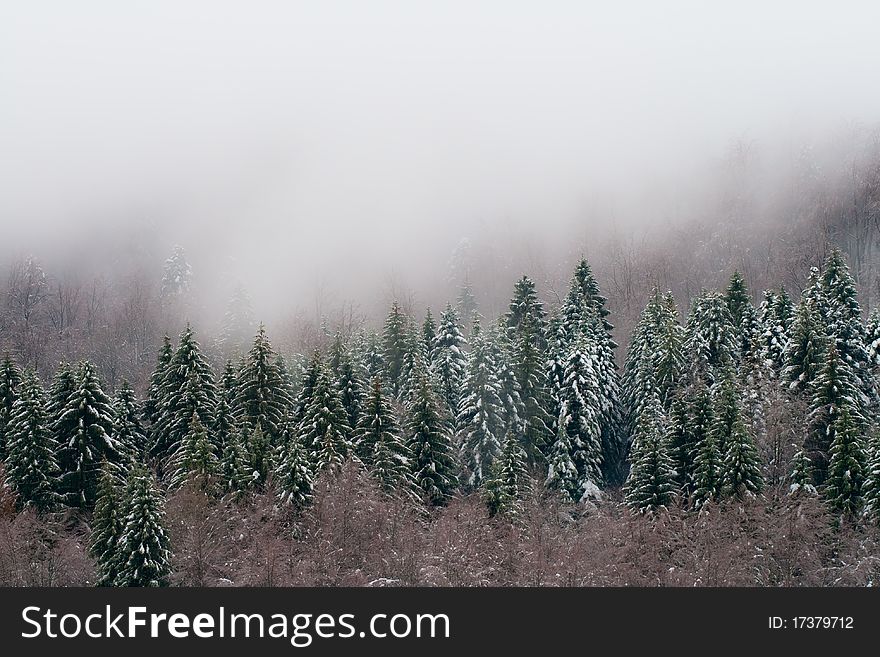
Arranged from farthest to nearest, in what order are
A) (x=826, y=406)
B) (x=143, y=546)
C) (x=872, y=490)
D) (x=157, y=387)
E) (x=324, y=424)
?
1. (x=157, y=387)
2. (x=324, y=424)
3. (x=826, y=406)
4. (x=872, y=490)
5. (x=143, y=546)

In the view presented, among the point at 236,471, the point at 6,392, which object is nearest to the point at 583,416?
the point at 236,471

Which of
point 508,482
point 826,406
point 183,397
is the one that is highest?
point 183,397

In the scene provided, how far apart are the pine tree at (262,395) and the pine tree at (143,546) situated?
56.3 ft

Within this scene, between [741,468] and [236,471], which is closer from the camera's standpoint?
[741,468]

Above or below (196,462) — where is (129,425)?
above

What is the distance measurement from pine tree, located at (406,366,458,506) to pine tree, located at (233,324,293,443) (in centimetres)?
964

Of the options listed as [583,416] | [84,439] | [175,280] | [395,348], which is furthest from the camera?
[175,280]

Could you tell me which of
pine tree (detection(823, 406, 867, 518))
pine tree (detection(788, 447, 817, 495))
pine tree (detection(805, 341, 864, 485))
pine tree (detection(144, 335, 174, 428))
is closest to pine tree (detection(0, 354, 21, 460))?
pine tree (detection(144, 335, 174, 428))

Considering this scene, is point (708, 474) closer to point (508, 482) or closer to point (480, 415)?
point (508, 482)

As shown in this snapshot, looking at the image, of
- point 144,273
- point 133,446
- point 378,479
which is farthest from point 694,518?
point 144,273

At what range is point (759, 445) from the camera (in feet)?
174

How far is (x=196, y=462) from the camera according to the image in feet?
168

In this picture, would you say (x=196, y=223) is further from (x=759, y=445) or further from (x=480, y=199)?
(x=759, y=445)

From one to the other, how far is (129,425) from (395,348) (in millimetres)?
20437
